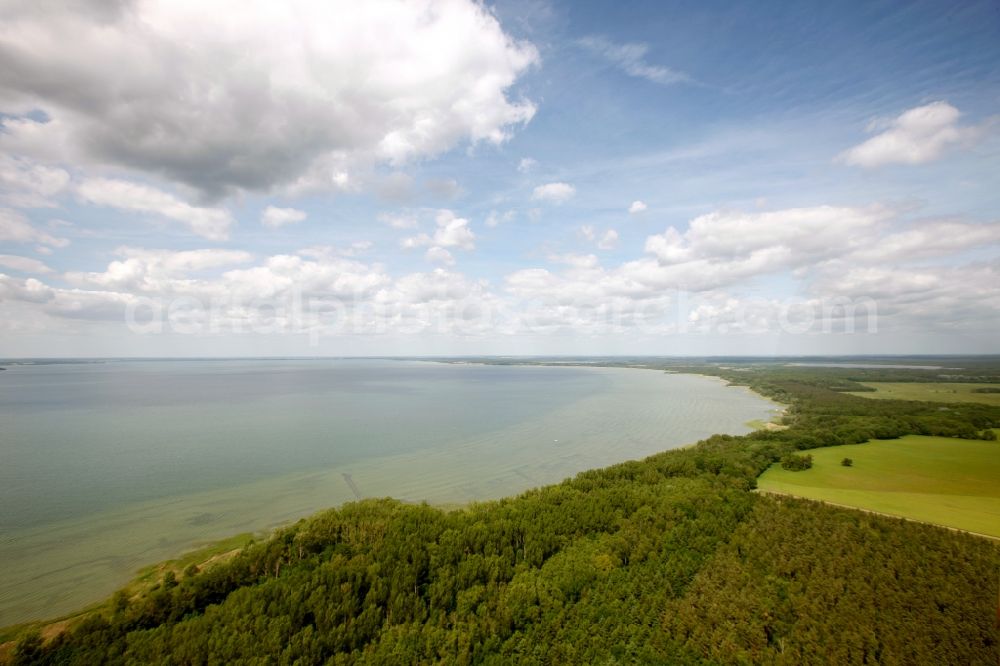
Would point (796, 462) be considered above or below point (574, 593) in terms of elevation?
above

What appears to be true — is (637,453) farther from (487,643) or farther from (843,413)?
(843,413)

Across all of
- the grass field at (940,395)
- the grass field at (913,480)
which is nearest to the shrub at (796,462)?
the grass field at (913,480)

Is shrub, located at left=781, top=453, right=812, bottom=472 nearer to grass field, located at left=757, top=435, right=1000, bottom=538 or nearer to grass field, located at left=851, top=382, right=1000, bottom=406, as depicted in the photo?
grass field, located at left=757, top=435, right=1000, bottom=538

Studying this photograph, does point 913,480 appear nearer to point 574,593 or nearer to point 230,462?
point 574,593

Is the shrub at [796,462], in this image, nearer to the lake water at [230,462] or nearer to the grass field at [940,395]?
the lake water at [230,462]

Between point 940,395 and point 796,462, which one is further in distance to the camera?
point 940,395

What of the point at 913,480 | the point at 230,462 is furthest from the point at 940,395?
the point at 230,462
